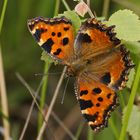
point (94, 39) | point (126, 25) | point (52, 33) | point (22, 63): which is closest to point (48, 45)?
point (52, 33)

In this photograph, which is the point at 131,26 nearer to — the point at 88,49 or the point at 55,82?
the point at 88,49

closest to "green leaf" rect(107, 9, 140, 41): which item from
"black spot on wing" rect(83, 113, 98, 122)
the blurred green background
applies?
"black spot on wing" rect(83, 113, 98, 122)

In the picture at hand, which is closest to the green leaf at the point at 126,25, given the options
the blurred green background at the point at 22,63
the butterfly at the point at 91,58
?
the butterfly at the point at 91,58

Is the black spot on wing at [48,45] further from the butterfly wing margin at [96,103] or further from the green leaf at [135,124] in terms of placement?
the green leaf at [135,124]

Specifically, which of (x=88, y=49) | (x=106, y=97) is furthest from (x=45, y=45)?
(x=106, y=97)

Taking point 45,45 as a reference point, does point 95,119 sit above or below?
below

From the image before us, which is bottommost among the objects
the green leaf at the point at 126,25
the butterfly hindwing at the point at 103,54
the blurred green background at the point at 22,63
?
the blurred green background at the point at 22,63
